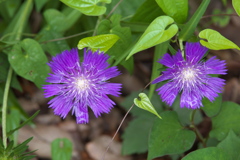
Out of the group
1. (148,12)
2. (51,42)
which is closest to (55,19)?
(51,42)

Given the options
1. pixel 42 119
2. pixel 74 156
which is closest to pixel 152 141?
pixel 74 156

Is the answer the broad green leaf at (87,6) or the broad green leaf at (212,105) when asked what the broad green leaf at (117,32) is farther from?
the broad green leaf at (212,105)

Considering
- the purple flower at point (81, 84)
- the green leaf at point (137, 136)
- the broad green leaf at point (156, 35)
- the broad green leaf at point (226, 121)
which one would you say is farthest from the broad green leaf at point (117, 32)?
the green leaf at point (137, 136)

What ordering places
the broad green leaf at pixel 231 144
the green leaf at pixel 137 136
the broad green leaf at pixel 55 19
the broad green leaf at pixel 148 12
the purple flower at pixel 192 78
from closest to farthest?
1. the purple flower at pixel 192 78
2. the broad green leaf at pixel 231 144
3. the broad green leaf at pixel 148 12
4. the broad green leaf at pixel 55 19
5. the green leaf at pixel 137 136

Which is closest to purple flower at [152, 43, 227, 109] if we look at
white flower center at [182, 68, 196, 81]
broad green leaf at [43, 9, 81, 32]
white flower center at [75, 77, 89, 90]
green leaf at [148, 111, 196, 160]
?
white flower center at [182, 68, 196, 81]

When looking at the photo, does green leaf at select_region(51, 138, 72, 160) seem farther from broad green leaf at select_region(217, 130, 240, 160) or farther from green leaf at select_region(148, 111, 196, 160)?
broad green leaf at select_region(217, 130, 240, 160)

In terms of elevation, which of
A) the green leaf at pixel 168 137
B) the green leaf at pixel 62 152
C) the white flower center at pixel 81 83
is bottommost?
the green leaf at pixel 62 152
